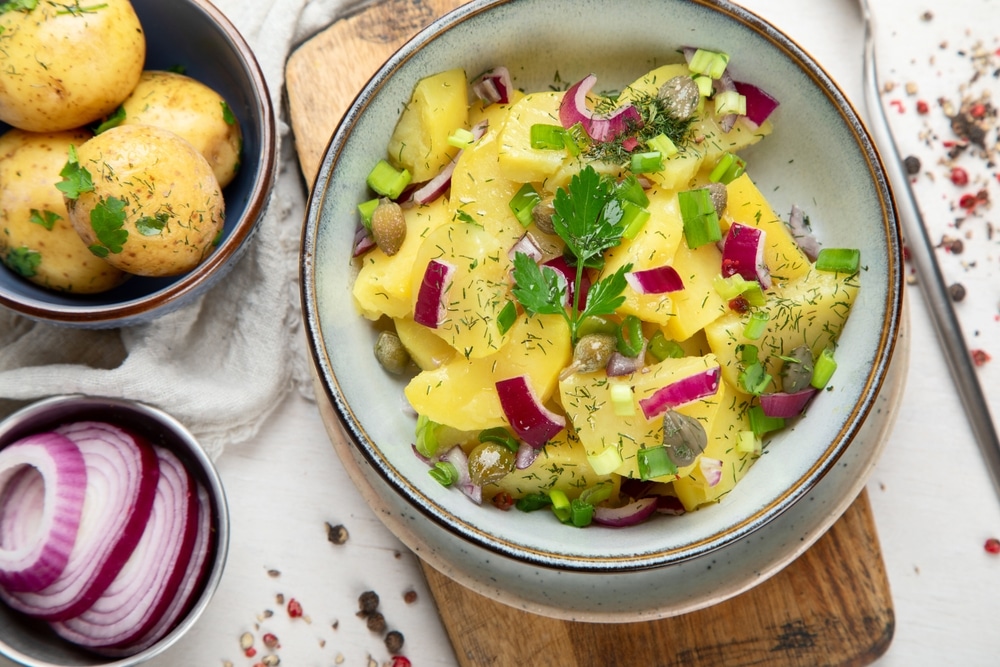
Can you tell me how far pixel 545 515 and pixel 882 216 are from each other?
1.23 m

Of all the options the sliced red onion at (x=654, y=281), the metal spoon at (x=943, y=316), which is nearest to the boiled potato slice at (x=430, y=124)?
the sliced red onion at (x=654, y=281)

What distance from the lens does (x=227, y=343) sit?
2824mm

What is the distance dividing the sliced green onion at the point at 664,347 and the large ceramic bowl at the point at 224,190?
1.19m

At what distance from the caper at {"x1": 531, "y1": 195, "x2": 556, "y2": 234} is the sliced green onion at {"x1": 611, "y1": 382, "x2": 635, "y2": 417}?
0.46 meters

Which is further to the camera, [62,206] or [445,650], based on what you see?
[445,650]

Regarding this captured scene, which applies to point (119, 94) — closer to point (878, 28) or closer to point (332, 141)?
point (332, 141)

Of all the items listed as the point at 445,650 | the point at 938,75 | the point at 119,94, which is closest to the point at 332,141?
the point at 119,94

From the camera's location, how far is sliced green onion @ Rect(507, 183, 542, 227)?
223cm

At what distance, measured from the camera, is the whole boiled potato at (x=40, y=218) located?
7.54 ft

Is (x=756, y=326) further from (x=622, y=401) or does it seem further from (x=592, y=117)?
(x=592, y=117)

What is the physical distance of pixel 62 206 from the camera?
2309 millimetres

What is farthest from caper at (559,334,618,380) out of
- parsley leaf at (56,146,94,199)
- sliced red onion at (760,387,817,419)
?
parsley leaf at (56,146,94,199)

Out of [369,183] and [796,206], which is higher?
[369,183]

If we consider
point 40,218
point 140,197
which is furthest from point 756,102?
point 40,218
